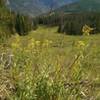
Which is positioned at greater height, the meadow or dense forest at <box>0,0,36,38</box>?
the meadow

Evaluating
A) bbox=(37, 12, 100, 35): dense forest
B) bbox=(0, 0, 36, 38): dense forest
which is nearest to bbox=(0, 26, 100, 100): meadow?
bbox=(37, 12, 100, 35): dense forest

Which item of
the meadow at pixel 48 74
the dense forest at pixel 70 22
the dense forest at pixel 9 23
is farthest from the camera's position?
the dense forest at pixel 9 23

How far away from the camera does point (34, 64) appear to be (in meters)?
6.61

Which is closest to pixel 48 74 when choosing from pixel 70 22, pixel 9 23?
pixel 9 23

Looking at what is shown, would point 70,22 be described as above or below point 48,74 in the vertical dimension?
below

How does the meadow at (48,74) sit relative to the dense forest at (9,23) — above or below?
above

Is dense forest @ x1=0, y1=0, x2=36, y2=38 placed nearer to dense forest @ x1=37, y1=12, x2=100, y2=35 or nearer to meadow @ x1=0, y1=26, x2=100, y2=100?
dense forest @ x1=37, y1=12, x2=100, y2=35

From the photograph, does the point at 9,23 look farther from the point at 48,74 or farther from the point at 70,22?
the point at 48,74

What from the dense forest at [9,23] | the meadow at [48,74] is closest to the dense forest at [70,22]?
the meadow at [48,74]

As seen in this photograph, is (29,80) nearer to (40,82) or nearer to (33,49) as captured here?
(40,82)

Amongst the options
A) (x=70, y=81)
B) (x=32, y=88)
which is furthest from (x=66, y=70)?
(x=32, y=88)

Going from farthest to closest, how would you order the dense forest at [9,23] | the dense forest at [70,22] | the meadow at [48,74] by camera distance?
the dense forest at [9,23] < the dense forest at [70,22] < the meadow at [48,74]

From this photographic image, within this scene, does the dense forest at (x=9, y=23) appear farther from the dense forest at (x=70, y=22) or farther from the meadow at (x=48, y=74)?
the meadow at (x=48, y=74)

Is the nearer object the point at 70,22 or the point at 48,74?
the point at 48,74
